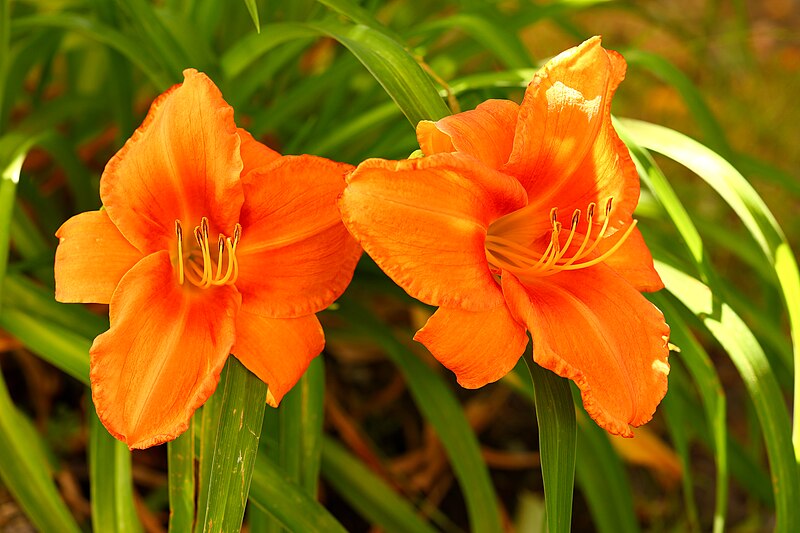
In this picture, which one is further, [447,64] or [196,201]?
[447,64]

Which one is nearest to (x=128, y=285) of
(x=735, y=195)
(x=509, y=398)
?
(x=735, y=195)

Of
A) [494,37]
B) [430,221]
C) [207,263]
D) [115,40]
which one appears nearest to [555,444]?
[430,221]

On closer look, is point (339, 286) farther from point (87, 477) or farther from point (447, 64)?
point (87, 477)

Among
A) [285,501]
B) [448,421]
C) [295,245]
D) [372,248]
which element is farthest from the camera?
[448,421]

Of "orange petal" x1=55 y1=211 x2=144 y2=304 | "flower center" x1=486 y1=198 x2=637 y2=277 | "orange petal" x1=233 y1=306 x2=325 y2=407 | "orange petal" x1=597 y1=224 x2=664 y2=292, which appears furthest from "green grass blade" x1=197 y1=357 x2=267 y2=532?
"orange petal" x1=597 y1=224 x2=664 y2=292

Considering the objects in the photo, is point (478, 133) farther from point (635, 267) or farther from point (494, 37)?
point (494, 37)

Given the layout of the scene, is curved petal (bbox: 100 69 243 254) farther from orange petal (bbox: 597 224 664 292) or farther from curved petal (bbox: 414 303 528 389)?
orange petal (bbox: 597 224 664 292)
